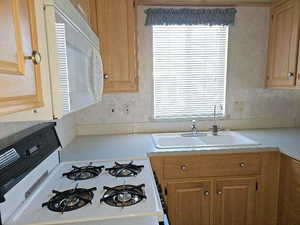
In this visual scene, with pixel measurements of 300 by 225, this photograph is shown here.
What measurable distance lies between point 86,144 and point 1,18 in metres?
1.50

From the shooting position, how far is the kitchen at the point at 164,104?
2.24ft

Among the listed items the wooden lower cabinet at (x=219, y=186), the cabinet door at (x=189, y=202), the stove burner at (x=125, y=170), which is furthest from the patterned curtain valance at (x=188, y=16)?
the cabinet door at (x=189, y=202)

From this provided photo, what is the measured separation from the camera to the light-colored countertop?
5.16 feet

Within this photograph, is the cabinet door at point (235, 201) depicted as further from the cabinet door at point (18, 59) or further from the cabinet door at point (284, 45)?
the cabinet door at point (18, 59)

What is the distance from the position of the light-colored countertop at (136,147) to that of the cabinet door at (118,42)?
472 millimetres

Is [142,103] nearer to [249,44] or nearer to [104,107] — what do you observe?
[104,107]

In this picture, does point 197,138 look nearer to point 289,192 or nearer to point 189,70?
point 189,70

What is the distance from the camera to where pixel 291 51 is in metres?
1.86

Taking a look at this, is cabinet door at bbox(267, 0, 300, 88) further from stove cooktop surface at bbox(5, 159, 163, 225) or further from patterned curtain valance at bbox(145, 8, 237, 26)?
stove cooktop surface at bbox(5, 159, 163, 225)

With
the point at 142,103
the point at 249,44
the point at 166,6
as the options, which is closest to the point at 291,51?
the point at 249,44

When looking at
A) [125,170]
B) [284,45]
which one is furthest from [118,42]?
[284,45]

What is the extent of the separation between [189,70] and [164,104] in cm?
44

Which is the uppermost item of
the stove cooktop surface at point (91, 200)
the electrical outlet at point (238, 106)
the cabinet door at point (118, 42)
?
the cabinet door at point (118, 42)

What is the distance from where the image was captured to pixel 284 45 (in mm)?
1940
